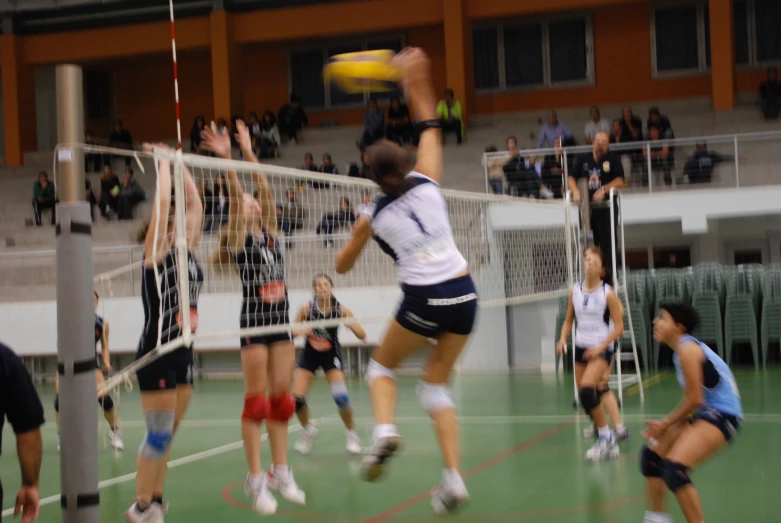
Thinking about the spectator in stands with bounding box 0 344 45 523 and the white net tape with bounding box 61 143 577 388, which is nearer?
the spectator in stands with bounding box 0 344 45 523

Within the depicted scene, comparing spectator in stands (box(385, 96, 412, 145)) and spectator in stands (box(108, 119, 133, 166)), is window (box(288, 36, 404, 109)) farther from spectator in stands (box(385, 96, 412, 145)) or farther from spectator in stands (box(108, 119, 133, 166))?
spectator in stands (box(108, 119, 133, 166))

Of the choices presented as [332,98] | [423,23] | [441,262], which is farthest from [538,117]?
[441,262]

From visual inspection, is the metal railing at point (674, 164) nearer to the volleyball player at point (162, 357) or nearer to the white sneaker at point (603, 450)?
the white sneaker at point (603, 450)

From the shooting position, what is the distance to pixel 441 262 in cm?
448

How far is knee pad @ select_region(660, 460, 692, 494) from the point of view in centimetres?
489

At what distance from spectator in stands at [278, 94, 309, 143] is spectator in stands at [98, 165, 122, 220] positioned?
4.12 m

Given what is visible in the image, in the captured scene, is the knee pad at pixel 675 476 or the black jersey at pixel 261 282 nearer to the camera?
the knee pad at pixel 675 476

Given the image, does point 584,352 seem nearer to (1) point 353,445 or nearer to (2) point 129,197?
(1) point 353,445

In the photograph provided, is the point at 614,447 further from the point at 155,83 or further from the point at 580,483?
the point at 155,83

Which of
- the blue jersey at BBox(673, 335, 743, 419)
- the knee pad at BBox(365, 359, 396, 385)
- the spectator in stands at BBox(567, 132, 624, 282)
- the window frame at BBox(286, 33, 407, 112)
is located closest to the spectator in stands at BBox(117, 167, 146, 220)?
the window frame at BBox(286, 33, 407, 112)

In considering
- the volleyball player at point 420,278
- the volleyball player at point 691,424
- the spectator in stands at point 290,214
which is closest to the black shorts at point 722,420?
the volleyball player at point 691,424

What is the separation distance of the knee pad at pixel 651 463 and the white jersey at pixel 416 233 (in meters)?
1.61

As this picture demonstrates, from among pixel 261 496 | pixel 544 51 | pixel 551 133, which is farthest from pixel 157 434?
pixel 544 51

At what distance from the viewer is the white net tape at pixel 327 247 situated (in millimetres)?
6125
